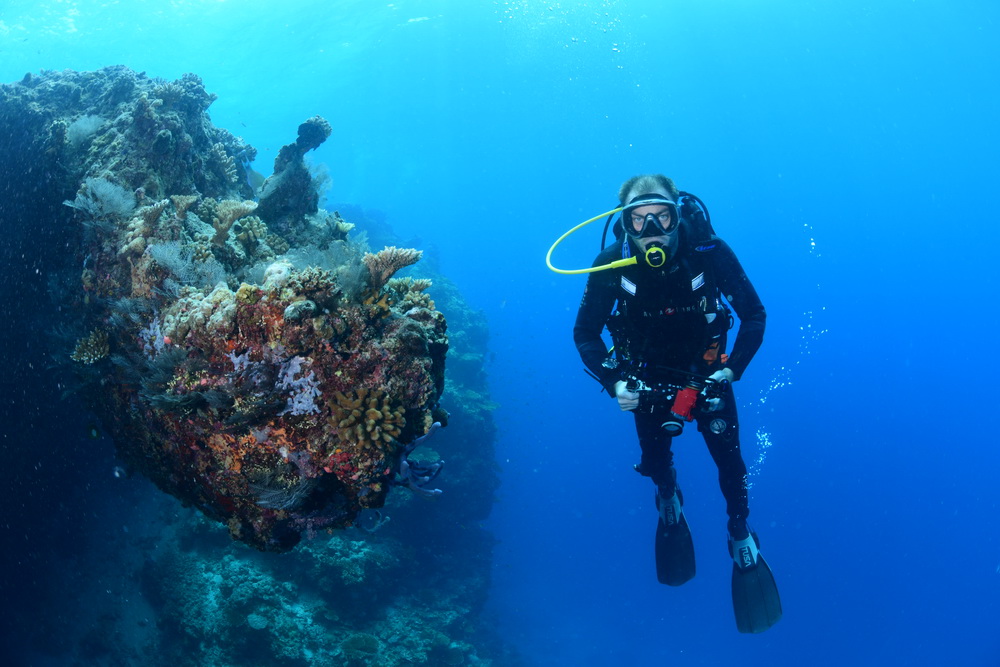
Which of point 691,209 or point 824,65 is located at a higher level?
point 824,65

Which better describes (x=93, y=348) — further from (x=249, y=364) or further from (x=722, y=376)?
(x=722, y=376)

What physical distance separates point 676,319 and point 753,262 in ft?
314

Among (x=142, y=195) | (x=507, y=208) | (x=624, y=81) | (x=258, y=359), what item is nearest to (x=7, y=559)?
(x=142, y=195)

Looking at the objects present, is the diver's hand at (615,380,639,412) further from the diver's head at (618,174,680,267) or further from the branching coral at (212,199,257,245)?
the branching coral at (212,199,257,245)

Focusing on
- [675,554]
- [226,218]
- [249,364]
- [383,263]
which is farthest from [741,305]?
[226,218]

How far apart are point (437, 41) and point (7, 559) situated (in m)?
47.2

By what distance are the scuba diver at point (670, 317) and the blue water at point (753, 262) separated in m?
22.4

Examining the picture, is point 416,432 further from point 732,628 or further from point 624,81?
point 624,81

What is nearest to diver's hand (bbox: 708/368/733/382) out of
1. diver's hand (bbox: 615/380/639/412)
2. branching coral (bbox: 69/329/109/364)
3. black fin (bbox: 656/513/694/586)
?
diver's hand (bbox: 615/380/639/412)

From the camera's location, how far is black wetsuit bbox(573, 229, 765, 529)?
480 cm

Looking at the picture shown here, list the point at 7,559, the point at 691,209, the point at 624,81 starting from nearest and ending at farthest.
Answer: the point at 691,209 → the point at 7,559 → the point at 624,81

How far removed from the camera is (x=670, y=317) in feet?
16.5

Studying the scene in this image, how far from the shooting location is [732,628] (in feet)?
97.1

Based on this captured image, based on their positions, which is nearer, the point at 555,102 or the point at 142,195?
the point at 142,195
